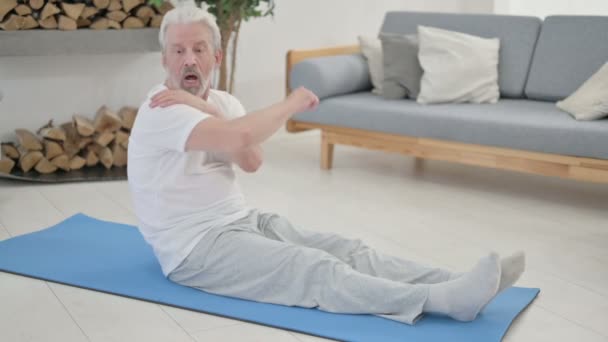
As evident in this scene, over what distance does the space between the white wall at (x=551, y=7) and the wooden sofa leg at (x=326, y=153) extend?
2183mm

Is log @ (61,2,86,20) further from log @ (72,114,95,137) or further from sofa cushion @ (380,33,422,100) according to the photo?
sofa cushion @ (380,33,422,100)

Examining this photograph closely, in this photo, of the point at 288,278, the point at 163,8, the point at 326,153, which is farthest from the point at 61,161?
the point at 288,278

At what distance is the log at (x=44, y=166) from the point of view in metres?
4.24

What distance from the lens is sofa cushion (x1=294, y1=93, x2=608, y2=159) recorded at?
11.4ft

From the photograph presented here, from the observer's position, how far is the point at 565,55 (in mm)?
4117

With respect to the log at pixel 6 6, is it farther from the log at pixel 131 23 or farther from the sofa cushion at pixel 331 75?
the sofa cushion at pixel 331 75

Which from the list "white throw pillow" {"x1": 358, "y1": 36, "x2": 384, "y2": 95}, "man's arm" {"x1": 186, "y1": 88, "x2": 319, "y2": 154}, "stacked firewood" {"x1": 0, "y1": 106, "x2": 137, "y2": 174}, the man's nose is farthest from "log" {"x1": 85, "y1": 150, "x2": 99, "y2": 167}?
"man's arm" {"x1": 186, "y1": 88, "x2": 319, "y2": 154}

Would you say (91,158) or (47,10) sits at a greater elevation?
(47,10)

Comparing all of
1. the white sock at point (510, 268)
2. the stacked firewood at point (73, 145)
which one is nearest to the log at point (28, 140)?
the stacked firewood at point (73, 145)

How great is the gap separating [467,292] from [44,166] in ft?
8.90

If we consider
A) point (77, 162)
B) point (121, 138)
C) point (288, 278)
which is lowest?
point (77, 162)

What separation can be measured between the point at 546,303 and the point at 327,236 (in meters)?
0.70

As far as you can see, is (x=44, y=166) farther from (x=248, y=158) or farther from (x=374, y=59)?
(x=248, y=158)

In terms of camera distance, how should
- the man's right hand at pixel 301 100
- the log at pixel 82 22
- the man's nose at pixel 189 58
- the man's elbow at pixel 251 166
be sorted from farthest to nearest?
the log at pixel 82 22, the man's elbow at pixel 251 166, the man's nose at pixel 189 58, the man's right hand at pixel 301 100
